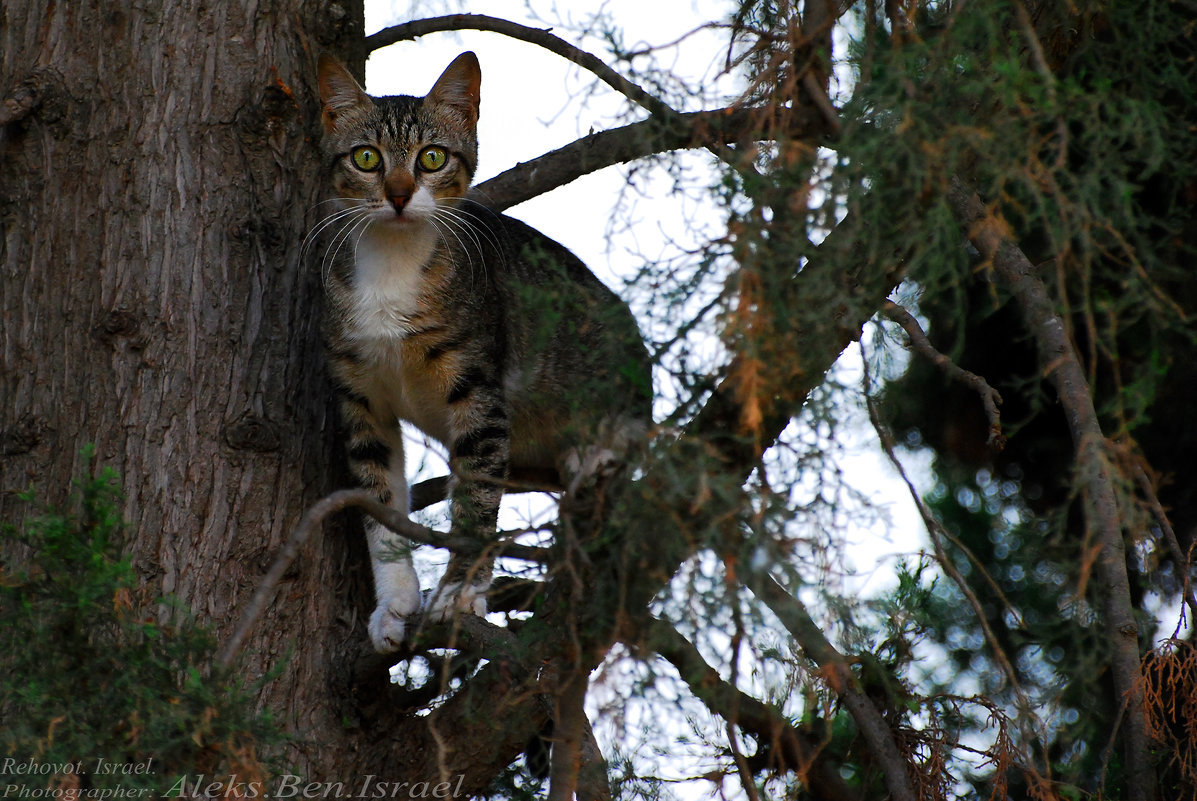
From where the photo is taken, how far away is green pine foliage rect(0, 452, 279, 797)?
199cm

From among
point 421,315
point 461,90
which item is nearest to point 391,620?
point 421,315

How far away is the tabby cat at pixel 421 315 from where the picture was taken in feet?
11.0

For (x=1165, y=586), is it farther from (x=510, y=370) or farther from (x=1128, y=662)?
(x=510, y=370)

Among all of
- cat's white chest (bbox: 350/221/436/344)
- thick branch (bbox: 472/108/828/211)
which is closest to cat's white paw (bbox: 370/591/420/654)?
cat's white chest (bbox: 350/221/436/344)

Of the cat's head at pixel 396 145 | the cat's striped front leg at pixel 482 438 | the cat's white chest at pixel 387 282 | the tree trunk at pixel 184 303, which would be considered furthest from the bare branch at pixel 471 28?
the cat's striped front leg at pixel 482 438

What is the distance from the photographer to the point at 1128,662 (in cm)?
238

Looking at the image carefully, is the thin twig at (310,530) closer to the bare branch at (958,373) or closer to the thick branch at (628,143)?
the thick branch at (628,143)

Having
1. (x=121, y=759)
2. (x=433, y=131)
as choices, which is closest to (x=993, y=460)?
(x=433, y=131)

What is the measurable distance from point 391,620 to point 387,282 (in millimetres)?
994

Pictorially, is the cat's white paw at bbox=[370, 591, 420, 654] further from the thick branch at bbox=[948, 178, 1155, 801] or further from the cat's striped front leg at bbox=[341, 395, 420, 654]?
the thick branch at bbox=[948, 178, 1155, 801]

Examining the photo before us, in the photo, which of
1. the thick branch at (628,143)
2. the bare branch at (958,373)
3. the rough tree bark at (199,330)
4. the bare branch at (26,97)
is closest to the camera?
the thick branch at (628,143)

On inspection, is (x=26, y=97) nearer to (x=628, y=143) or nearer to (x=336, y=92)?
(x=336, y=92)

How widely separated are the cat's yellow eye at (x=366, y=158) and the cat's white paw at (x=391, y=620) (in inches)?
49.5

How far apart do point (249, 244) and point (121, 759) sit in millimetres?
1612
